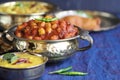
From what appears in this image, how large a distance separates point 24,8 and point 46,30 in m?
0.66

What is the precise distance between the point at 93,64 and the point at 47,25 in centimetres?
28

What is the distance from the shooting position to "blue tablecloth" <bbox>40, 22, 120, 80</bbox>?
4.93 feet

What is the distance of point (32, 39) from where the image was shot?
1.54 meters

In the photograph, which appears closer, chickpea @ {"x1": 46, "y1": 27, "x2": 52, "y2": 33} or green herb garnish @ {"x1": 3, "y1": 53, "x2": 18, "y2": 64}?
green herb garnish @ {"x1": 3, "y1": 53, "x2": 18, "y2": 64}

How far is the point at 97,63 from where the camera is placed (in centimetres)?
165

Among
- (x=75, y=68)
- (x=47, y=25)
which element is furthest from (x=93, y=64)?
(x=47, y=25)

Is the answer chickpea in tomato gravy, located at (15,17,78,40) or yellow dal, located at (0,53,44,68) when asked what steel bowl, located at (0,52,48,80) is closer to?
yellow dal, located at (0,53,44,68)

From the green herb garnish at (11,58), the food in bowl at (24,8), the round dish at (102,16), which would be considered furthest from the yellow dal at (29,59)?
the round dish at (102,16)

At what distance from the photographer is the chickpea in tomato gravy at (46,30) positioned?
155cm

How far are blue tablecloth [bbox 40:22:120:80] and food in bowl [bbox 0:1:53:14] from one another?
424mm

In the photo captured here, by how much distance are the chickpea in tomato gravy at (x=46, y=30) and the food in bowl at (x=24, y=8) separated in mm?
513

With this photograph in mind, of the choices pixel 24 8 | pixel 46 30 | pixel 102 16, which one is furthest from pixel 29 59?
pixel 102 16

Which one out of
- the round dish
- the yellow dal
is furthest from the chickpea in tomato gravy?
the round dish

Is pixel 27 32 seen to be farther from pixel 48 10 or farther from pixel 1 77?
pixel 48 10
